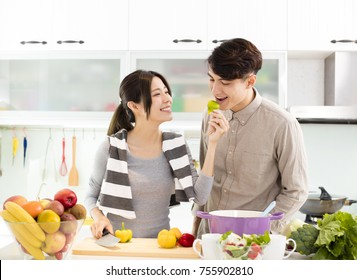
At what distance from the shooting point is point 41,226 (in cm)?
138

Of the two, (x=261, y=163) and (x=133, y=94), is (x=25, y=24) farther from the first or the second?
(x=261, y=163)

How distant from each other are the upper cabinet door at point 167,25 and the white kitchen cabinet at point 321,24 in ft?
1.96

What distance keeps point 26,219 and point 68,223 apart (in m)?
0.11

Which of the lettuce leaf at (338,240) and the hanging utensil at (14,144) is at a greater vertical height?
the lettuce leaf at (338,240)

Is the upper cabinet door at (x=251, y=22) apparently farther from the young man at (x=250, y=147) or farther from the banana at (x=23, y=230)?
the banana at (x=23, y=230)

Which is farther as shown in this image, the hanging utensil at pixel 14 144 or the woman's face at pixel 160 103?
the hanging utensil at pixel 14 144

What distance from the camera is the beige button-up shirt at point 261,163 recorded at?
6.33ft

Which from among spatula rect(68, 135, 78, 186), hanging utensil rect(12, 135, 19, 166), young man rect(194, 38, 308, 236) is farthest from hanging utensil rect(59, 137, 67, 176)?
young man rect(194, 38, 308, 236)

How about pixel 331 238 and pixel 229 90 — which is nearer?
pixel 331 238

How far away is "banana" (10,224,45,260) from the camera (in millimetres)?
1415

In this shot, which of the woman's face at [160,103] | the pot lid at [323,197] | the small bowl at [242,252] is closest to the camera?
the small bowl at [242,252]

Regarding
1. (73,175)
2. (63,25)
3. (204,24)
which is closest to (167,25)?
(204,24)

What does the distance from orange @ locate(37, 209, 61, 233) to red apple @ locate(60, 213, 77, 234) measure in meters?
0.02

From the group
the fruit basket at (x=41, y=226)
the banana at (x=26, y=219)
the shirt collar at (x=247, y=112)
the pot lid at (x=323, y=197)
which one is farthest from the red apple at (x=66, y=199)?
the pot lid at (x=323, y=197)
